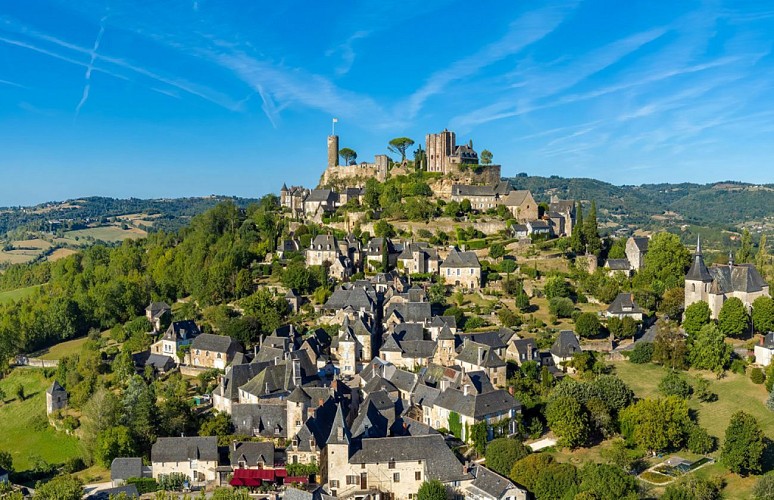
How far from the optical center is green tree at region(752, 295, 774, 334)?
52.0 metres

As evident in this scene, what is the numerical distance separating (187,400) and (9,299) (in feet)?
199

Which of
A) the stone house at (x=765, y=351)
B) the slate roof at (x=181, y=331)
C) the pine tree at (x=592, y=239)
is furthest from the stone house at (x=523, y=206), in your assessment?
the slate roof at (x=181, y=331)

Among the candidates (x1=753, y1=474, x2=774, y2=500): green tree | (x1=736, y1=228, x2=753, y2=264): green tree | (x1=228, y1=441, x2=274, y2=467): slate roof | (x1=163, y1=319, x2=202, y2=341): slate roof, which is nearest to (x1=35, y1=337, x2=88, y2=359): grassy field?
(x1=163, y1=319, x2=202, y2=341): slate roof

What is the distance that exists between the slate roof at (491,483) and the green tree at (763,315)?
30.7 m

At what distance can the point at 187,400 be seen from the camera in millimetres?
50531

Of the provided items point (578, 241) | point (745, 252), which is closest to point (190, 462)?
point (578, 241)

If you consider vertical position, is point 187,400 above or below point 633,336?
below

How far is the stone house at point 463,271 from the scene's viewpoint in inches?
2655

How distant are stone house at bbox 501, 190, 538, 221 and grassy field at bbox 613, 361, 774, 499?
1243 inches

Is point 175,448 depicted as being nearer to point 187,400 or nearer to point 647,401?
point 187,400

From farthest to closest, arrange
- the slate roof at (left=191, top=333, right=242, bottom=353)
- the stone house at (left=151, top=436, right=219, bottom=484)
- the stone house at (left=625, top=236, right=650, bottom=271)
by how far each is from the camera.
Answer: the stone house at (left=625, top=236, right=650, bottom=271) → the slate roof at (left=191, top=333, right=242, bottom=353) → the stone house at (left=151, top=436, right=219, bottom=484)

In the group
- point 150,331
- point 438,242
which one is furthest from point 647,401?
point 150,331

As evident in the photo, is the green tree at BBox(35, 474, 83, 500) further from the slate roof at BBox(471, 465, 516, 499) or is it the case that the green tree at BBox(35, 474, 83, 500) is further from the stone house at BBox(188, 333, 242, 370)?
the slate roof at BBox(471, 465, 516, 499)

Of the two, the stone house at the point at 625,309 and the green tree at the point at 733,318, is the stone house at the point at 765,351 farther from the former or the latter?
the stone house at the point at 625,309
